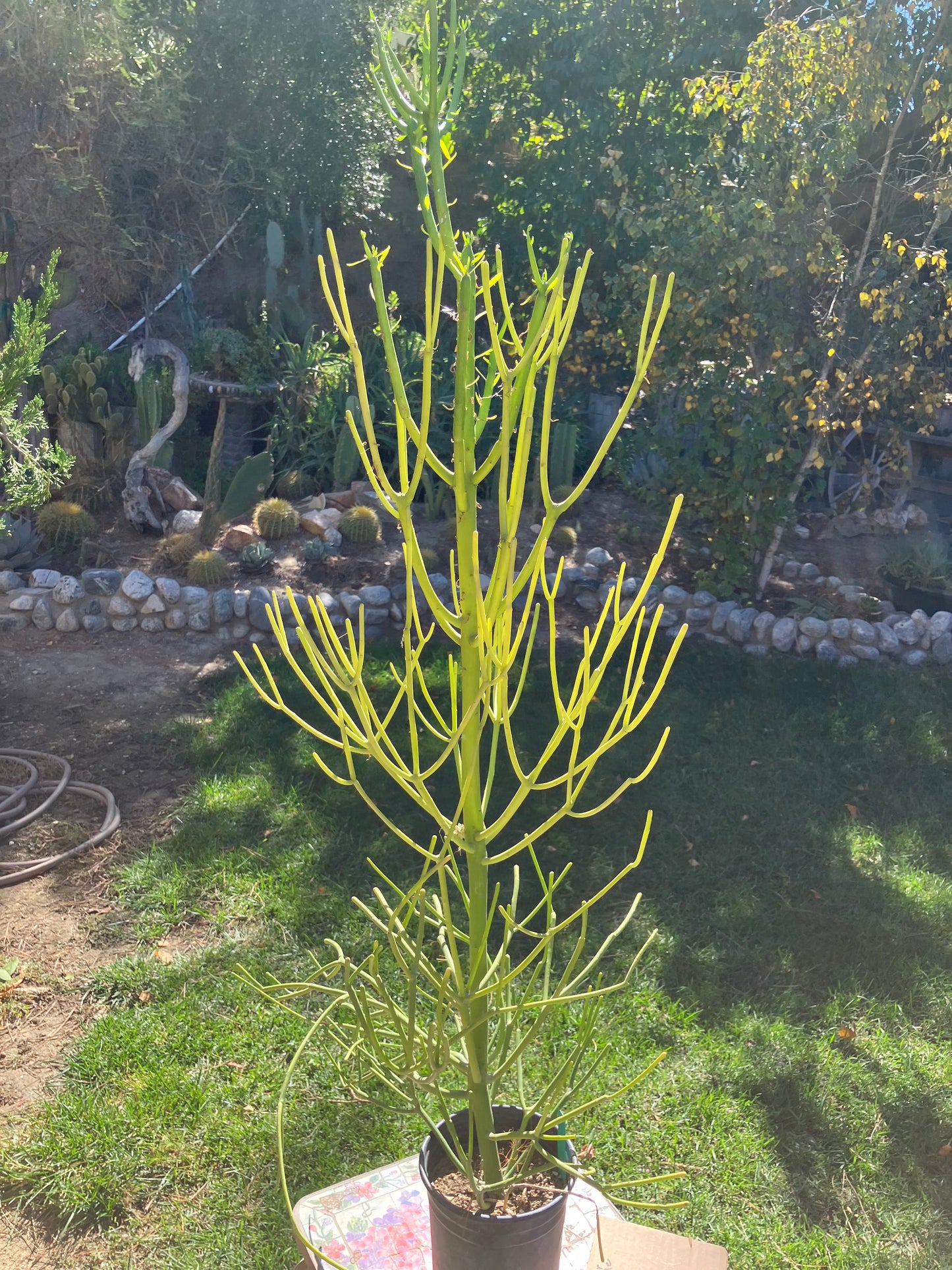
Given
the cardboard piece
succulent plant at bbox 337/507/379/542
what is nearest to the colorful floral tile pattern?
the cardboard piece

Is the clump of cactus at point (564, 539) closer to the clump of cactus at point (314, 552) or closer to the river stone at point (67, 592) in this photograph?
the clump of cactus at point (314, 552)

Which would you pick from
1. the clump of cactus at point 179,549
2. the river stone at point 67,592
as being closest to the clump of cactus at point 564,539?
the clump of cactus at point 179,549

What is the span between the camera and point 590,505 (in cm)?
673

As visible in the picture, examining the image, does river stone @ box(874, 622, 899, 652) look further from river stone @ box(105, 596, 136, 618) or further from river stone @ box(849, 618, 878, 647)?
river stone @ box(105, 596, 136, 618)

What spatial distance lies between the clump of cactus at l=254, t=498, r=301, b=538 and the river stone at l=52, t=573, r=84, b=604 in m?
1.12

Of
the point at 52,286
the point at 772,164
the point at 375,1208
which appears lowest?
the point at 375,1208

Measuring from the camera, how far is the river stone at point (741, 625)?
5.18 m

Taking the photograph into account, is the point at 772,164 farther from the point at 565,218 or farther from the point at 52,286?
the point at 52,286

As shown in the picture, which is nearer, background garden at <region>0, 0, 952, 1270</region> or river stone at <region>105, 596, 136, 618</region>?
background garden at <region>0, 0, 952, 1270</region>

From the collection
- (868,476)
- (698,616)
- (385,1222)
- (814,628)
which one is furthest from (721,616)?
(385,1222)

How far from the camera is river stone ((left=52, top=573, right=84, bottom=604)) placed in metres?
5.14

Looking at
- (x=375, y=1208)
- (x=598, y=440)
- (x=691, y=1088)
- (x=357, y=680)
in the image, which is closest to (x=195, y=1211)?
(x=375, y=1208)

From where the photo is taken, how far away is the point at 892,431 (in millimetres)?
5473

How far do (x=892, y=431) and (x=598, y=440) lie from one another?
2.58 m
